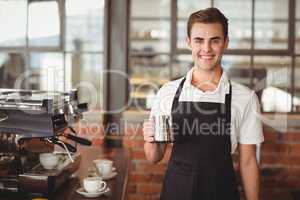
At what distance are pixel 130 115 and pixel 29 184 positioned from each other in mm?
1477

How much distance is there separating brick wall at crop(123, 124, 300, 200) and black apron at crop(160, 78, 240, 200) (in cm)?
118

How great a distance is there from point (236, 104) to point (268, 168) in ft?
4.75

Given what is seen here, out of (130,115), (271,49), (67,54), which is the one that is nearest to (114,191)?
(130,115)

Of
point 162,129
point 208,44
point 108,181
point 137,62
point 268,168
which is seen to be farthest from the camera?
point 137,62

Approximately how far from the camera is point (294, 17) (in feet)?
10.2

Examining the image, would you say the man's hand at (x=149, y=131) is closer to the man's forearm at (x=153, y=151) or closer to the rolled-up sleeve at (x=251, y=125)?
the man's forearm at (x=153, y=151)

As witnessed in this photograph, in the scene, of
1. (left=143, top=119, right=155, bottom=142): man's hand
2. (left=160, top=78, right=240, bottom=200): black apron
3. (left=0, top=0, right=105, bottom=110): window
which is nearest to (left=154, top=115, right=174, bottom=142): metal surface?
(left=143, top=119, right=155, bottom=142): man's hand

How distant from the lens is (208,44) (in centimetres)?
178

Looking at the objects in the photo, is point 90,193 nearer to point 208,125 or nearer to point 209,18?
point 208,125

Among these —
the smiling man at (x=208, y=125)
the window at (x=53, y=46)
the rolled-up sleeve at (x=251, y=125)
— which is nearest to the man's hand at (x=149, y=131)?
A: the smiling man at (x=208, y=125)

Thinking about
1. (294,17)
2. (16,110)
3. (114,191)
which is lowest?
(114,191)

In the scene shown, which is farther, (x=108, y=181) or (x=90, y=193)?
(x=108, y=181)

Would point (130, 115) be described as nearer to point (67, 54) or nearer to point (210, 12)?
point (67, 54)

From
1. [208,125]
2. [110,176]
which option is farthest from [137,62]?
[208,125]
